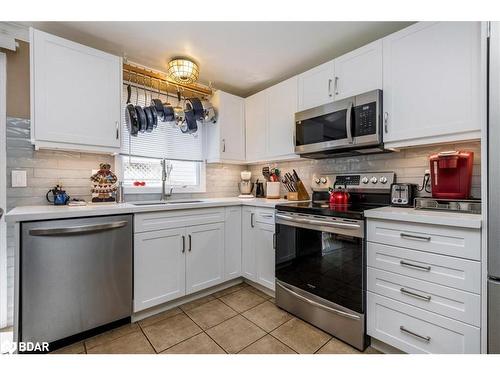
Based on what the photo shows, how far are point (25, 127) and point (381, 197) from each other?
293 centimetres

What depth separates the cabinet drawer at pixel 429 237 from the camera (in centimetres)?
118

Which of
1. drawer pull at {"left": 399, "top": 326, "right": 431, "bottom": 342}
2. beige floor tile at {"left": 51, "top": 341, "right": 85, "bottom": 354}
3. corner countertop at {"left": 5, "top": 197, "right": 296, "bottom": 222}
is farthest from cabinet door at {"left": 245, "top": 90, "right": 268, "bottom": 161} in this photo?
beige floor tile at {"left": 51, "top": 341, "right": 85, "bottom": 354}

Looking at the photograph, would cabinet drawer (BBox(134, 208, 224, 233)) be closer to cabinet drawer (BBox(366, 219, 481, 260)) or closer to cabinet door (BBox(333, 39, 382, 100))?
cabinet drawer (BBox(366, 219, 481, 260))

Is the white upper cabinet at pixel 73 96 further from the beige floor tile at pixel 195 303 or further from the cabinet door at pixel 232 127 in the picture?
the beige floor tile at pixel 195 303

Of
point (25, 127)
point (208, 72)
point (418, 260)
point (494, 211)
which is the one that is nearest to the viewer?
point (494, 211)

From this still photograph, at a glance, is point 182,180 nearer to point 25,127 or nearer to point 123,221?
point 123,221

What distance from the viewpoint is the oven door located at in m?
1.56

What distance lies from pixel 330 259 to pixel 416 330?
1.94 feet

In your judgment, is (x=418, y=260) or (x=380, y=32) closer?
(x=418, y=260)

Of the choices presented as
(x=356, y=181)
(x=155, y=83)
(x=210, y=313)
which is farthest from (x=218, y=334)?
(x=155, y=83)

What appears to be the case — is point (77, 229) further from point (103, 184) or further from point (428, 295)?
point (428, 295)

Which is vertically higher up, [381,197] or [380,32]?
[380,32]

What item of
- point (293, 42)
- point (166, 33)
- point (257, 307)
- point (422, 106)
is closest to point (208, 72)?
point (166, 33)

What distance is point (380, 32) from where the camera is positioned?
1911 millimetres
